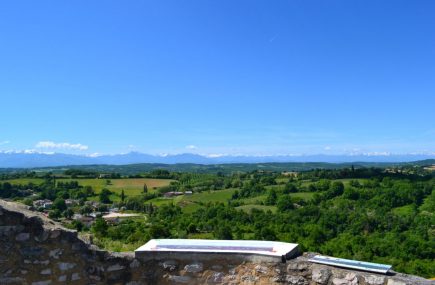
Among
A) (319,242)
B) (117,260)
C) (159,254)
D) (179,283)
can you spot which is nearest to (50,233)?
(117,260)

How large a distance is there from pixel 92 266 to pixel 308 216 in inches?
2256

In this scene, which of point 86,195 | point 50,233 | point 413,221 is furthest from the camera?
point 86,195

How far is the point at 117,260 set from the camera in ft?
16.6

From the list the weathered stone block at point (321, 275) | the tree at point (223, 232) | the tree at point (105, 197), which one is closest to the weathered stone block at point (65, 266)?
the weathered stone block at point (321, 275)

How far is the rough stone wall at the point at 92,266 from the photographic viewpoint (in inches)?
185

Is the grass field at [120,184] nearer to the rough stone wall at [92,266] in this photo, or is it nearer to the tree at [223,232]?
the tree at [223,232]

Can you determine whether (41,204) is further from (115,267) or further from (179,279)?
(179,279)

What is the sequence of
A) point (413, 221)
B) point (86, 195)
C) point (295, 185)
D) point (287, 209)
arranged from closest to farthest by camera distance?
point (413, 221) < point (287, 209) < point (86, 195) < point (295, 185)

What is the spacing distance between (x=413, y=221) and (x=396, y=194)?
1445 centimetres

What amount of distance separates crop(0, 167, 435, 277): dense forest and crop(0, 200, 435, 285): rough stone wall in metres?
22.1

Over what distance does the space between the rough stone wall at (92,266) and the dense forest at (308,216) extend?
2209 cm

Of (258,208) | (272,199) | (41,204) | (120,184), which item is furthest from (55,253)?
(120,184)

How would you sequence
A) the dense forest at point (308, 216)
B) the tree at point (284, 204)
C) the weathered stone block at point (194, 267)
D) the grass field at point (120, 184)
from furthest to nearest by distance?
1. the grass field at point (120, 184)
2. the tree at point (284, 204)
3. the dense forest at point (308, 216)
4. the weathered stone block at point (194, 267)

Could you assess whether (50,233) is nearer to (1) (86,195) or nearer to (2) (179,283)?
(2) (179,283)
